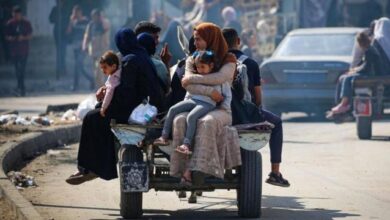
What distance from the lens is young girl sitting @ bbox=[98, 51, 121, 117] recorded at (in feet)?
33.3

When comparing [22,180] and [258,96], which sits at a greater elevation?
[258,96]

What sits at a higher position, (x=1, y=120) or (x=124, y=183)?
(x=124, y=183)

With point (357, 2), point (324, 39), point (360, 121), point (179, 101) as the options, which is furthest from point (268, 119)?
point (357, 2)

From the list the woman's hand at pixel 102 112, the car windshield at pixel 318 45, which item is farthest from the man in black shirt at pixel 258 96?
the car windshield at pixel 318 45

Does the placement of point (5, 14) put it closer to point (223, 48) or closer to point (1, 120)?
point (1, 120)

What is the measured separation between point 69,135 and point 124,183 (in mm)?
8274

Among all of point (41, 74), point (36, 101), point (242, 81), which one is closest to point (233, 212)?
point (242, 81)

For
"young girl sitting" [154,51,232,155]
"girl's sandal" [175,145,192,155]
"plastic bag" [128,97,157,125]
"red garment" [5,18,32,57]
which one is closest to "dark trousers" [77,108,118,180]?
"plastic bag" [128,97,157,125]

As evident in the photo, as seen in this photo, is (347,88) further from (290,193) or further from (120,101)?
(120,101)

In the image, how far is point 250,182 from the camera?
978 centimetres

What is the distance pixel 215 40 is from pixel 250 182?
3.69 ft

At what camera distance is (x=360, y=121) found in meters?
17.4

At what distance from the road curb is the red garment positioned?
11.6m

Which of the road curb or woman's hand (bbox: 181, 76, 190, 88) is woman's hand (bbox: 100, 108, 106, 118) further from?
the road curb
